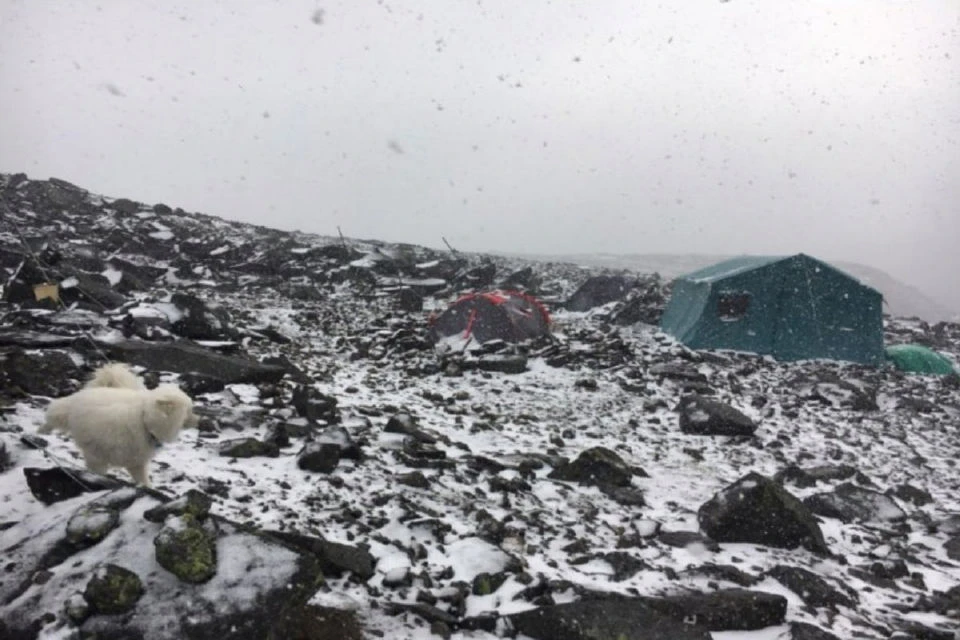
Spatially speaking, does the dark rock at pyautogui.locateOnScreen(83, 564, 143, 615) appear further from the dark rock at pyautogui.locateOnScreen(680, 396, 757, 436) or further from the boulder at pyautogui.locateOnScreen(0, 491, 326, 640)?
the dark rock at pyautogui.locateOnScreen(680, 396, 757, 436)

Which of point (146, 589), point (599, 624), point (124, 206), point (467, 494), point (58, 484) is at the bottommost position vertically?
point (467, 494)

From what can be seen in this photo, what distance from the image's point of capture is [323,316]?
15477 millimetres

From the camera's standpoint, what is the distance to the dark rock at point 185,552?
2910mm

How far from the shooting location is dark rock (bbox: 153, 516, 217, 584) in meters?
2.91

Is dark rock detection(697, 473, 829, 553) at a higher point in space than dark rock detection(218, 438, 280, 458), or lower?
lower

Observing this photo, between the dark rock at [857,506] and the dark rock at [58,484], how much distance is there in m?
6.98

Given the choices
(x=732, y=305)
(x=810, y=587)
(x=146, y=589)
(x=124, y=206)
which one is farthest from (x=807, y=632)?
(x=124, y=206)

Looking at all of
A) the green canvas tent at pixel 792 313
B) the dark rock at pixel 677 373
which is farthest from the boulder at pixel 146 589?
the green canvas tent at pixel 792 313

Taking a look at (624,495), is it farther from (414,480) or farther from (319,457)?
(319,457)

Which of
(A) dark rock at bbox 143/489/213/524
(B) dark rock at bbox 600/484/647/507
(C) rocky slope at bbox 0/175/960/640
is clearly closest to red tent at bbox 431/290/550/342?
(C) rocky slope at bbox 0/175/960/640

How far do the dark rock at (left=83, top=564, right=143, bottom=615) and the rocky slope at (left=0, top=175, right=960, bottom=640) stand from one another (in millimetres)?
12

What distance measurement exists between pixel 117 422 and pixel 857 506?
24.7 feet

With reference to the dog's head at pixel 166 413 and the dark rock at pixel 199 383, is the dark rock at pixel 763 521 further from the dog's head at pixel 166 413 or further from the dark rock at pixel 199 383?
Answer: the dark rock at pixel 199 383

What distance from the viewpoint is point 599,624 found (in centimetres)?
340
